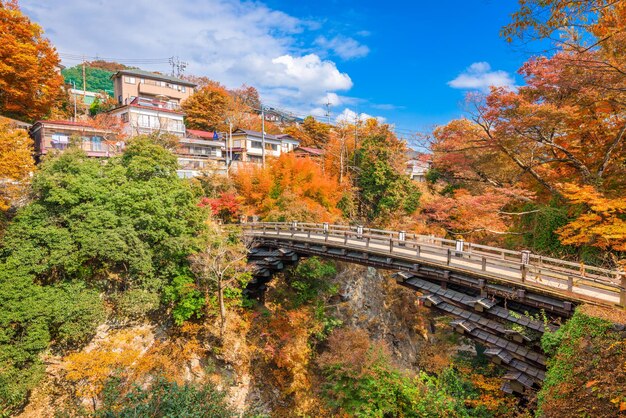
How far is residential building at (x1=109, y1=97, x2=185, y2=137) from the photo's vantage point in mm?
31250

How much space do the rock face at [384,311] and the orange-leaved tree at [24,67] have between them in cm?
2742

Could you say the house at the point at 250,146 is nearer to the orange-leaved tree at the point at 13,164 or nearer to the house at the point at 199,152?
the house at the point at 199,152

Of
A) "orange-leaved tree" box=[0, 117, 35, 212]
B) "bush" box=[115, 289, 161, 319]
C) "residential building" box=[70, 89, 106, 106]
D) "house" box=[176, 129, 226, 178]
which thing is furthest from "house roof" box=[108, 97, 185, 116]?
"bush" box=[115, 289, 161, 319]

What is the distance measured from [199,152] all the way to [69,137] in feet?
39.2

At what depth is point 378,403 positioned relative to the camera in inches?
462

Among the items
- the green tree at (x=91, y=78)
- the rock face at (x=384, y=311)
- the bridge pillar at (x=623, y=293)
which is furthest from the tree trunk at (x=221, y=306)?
the green tree at (x=91, y=78)

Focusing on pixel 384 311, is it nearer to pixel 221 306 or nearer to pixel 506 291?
pixel 221 306

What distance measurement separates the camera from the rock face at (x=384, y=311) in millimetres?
21484

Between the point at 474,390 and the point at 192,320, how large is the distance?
14.2 m

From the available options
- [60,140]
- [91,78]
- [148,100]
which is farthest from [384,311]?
[91,78]

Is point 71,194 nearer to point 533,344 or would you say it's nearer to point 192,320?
point 192,320

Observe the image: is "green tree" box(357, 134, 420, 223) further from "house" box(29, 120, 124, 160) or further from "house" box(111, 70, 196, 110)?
"house" box(111, 70, 196, 110)

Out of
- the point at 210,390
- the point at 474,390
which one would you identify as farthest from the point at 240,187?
the point at 474,390

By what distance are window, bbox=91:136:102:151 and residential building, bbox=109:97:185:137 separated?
2798 mm
